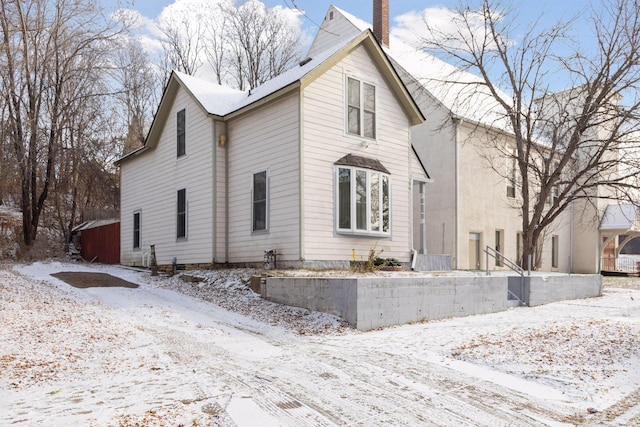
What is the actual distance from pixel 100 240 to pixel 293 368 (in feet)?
63.5

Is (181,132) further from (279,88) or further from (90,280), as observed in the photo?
(90,280)

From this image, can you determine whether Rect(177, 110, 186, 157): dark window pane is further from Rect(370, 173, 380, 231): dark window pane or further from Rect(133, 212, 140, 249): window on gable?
Rect(370, 173, 380, 231): dark window pane

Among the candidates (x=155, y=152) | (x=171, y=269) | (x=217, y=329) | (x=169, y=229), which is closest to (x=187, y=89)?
(x=155, y=152)

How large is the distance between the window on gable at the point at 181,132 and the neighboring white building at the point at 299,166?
0.22ft

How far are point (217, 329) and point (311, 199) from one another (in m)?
4.78

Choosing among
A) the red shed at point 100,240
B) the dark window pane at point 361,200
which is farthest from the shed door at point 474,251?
the red shed at point 100,240

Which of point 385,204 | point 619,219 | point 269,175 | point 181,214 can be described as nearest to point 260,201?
point 269,175

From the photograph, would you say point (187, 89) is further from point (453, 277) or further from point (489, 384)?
point (489, 384)

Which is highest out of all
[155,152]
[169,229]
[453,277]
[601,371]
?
[155,152]

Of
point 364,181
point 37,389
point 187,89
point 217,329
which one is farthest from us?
point 187,89

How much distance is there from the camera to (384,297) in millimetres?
9234

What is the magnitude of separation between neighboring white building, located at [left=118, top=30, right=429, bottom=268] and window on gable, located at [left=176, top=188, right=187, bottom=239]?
1.4 inches

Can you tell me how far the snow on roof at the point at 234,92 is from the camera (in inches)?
539

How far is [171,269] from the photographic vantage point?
52.9 feet
